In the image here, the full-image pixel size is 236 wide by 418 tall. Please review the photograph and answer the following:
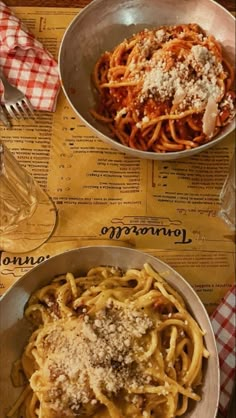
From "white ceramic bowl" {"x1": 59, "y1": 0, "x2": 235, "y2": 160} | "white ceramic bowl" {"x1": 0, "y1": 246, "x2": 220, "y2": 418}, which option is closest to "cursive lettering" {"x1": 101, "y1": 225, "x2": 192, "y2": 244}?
"white ceramic bowl" {"x1": 0, "y1": 246, "x2": 220, "y2": 418}

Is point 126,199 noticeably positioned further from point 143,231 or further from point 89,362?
point 89,362

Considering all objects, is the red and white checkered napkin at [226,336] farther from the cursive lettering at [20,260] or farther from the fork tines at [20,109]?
the fork tines at [20,109]

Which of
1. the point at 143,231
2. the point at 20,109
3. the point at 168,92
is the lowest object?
the point at 143,231

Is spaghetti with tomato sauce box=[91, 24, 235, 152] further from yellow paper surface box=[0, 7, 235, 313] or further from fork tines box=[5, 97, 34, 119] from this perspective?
fork tines box=[5, 97, 34, 119]

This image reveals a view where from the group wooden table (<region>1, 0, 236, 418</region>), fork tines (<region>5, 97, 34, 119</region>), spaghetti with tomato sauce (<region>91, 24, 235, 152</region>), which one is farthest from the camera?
wooden table (<region>1, 0, 236, 418</region>)

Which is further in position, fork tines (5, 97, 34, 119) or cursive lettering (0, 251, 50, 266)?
fork tines (5, 97, 34, 119)

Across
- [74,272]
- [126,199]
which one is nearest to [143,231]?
[126,199]
